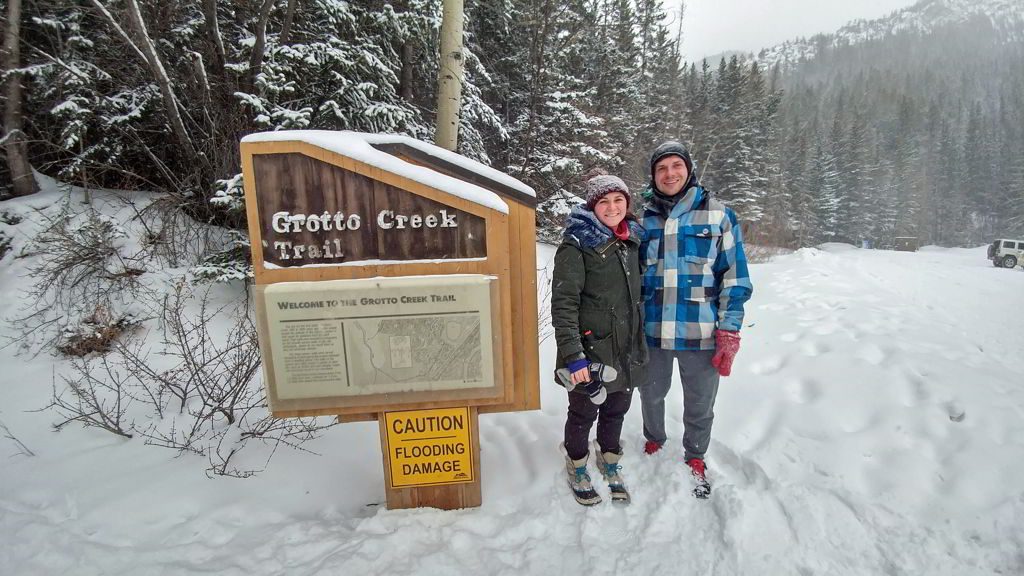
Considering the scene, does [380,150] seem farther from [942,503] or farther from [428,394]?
[942,503]

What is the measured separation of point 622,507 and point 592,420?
0.53 m

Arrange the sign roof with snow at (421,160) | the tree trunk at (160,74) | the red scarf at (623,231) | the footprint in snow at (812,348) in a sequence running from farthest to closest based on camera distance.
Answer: the tree trunk at (160,74), the footprint in snow at (812,348), the red scarf at (623,231), the sign roof with snow at (421,160)

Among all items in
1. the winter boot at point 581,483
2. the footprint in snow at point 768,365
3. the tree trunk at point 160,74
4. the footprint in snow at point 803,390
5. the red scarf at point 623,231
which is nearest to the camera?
the red scarf at point 623,231

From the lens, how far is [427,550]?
2.26m

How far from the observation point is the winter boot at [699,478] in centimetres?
259

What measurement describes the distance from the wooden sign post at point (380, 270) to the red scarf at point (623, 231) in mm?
499

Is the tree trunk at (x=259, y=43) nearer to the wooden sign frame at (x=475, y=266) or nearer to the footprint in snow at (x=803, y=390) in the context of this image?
the wooden sign frame at (x=475, y=266)

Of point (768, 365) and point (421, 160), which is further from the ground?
point (421, 160)

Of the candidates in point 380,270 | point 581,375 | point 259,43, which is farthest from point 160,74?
point 581,375

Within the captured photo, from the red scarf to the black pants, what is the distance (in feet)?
3.03

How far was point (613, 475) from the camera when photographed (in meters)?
2.70

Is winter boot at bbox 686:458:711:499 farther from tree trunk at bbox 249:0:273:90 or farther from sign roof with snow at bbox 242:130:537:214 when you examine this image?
tree trunk at bbox 249:0:273:90

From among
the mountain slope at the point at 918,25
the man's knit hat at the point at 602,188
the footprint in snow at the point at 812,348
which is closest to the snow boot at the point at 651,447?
the man's knit hat at the point at 602,188

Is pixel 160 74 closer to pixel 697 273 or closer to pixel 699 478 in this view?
pixel 697 273
